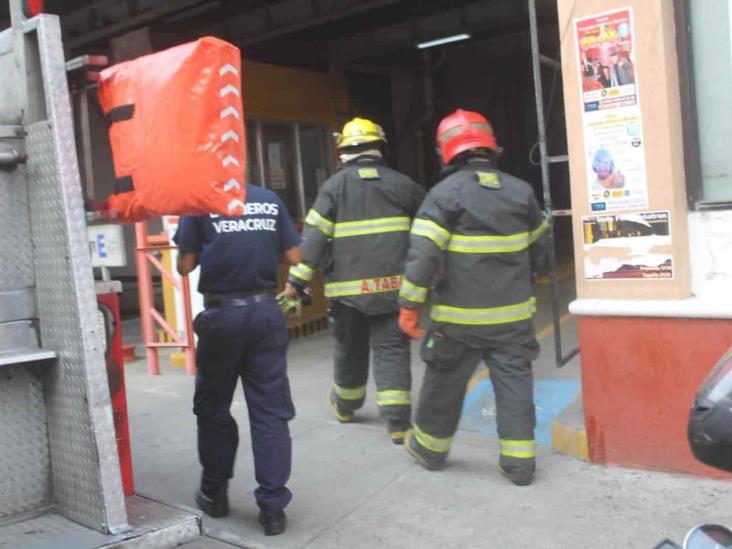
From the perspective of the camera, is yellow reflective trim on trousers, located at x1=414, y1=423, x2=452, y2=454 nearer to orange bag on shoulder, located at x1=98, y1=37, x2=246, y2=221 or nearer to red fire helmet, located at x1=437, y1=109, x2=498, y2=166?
red fire helmet, located at x1=437, y1=109, x2=498, y2=166

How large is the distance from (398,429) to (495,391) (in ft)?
2.95

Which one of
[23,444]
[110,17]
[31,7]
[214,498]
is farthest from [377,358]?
[110,17]

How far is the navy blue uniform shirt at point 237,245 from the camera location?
3.64 meters

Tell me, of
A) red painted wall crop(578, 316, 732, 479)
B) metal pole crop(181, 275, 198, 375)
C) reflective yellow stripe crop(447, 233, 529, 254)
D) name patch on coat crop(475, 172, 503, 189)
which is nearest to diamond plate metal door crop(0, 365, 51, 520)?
reflective yellow stripe crop(447, 233, 529, 254)

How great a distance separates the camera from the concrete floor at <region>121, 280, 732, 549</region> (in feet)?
11.8

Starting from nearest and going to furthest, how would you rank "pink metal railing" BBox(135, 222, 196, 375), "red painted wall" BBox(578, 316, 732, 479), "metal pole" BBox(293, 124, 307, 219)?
1. "red painted wall" BBox(578, 316, 732, 479)
2. "pink metal railing" BBox(135, 222, 196, 375)
3. "metal pole" BBox(293, 124, 307, 219)

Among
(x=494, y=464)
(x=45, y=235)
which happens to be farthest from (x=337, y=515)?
(x=45, y=235)

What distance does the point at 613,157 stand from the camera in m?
4.02

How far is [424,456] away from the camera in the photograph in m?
4.36

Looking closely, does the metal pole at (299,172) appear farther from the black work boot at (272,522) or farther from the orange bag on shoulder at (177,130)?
the orange bag on shoulder at (177,130)

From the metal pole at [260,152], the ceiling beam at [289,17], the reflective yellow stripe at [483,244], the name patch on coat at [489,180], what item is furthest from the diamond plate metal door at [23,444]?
the ceiling beam at [289,17]

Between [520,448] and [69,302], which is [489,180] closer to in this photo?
[520,448]

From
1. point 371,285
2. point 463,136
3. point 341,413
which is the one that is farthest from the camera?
point 341,413

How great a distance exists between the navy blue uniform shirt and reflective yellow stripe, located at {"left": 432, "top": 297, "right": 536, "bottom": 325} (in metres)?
0.93
